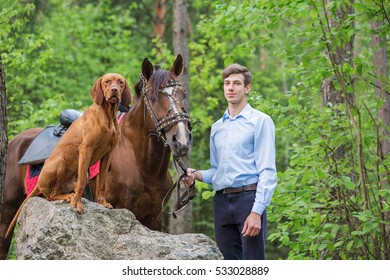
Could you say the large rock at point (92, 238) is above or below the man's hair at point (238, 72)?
below

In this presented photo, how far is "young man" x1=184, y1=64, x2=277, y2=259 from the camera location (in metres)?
5.79

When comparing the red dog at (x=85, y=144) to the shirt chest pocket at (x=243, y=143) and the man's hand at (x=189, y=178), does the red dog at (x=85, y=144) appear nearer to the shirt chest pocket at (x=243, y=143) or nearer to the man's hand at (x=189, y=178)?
the man's hand at (x=189, y=178)

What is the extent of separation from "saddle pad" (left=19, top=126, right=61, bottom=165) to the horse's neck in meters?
0.91

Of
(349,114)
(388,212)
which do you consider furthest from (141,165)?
(388,212)

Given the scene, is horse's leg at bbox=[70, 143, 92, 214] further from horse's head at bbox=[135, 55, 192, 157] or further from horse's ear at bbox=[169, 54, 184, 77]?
horse's ear at bbox=[169, 54, 184, 77]

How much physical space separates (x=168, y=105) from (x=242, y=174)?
906 millimetres

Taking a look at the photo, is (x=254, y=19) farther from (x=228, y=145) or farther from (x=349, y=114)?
(x=228, y=145)

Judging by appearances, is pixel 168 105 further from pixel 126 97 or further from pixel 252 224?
pixel 252 224

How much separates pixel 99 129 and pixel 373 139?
364cm

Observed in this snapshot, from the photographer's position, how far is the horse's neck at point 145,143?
6.75 meters

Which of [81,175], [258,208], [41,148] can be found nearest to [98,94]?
[81,175]

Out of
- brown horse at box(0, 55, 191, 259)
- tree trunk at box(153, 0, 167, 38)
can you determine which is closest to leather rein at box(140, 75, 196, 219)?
brown horse at box(0, 55, 191, 259)

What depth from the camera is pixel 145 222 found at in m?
6.79

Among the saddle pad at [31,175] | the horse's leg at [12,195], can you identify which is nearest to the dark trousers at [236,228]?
the saddle pad at [31,175]
